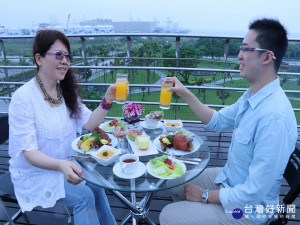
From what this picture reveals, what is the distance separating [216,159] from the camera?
2.84m

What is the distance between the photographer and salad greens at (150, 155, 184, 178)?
1.38 meters

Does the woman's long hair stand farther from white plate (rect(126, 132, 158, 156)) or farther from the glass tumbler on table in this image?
white plate (rect(126, 132, 158, 156))

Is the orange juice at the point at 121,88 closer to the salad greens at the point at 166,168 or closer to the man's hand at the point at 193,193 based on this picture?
the salad greens at the point at 166,168

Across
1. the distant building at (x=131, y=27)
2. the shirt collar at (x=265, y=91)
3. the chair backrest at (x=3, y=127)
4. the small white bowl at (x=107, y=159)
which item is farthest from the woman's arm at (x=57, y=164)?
the distant building at (x=131, y=27)

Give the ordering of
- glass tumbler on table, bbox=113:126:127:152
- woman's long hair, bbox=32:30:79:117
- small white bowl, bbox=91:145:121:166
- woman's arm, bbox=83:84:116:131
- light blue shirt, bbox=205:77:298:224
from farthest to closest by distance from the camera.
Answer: woman's arm, bbox=83:84:116:131 → glass tumbler on table, bbox=113:126:127:152 → woman's long hair, bbox=32:30:79:117 → small white bowl, bbox=91:145:121:166 → light blue shirt, bbox=205:77:298:224

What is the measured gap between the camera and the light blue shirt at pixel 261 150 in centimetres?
124

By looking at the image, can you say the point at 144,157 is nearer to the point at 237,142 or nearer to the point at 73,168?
the point at 73,168

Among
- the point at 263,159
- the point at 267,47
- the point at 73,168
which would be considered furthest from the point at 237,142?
the point at 73,168

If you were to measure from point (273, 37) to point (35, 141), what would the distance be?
5.46 ft

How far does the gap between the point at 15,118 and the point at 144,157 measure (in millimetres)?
914

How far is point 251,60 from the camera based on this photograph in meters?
1.42

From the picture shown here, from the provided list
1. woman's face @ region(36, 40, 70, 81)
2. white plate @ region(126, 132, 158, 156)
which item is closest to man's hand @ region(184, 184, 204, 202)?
white plate @ region(126, 132, 158, 156)

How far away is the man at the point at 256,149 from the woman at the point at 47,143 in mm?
591

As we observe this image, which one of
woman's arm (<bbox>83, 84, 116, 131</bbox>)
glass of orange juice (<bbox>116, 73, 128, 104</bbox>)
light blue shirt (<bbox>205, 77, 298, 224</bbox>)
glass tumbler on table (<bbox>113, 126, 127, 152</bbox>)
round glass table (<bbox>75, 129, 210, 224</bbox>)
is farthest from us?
glass of orange juice (<bbox>116, 73, 128, 104</bbox>)
